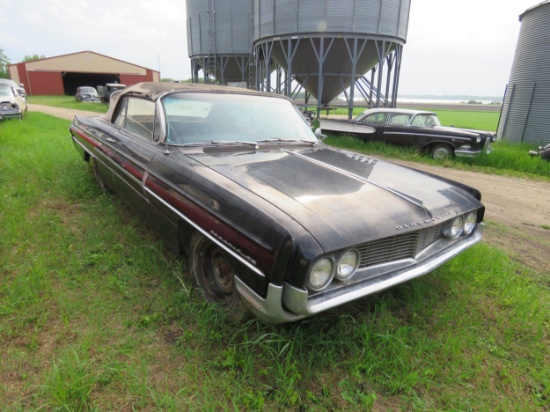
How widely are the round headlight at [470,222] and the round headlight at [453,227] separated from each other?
7cm

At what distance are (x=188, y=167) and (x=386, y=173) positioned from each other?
151 cm

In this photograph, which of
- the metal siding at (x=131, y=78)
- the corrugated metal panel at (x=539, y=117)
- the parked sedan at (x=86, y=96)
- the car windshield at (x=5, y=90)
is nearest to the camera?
the corrugated metal panel at (x=539, y=117)

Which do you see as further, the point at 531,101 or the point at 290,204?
the point at 531,101

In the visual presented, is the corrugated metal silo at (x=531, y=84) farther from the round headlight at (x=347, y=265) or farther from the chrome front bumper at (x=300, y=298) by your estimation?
the round headlight at (x=347, y=265)

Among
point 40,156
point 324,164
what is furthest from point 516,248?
point 40,156

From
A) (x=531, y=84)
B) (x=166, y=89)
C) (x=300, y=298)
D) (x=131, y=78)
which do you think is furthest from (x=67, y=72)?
(x=300, y=298)

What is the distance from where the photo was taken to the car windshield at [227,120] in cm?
290

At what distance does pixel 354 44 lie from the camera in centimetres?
1184

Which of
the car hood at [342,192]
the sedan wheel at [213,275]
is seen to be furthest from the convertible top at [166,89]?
the sedan wheel at [213,275]

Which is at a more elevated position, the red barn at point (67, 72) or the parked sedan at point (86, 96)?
the red barn at point (67, 72)

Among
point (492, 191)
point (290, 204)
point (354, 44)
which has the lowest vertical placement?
point (492, 191)

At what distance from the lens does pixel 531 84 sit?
10.4 m

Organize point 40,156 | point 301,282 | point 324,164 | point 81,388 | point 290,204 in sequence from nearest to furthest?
point 301,282, point 81,388, point 290,204, point 324,164, point 40,156

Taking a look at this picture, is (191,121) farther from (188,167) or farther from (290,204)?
(290,204)
